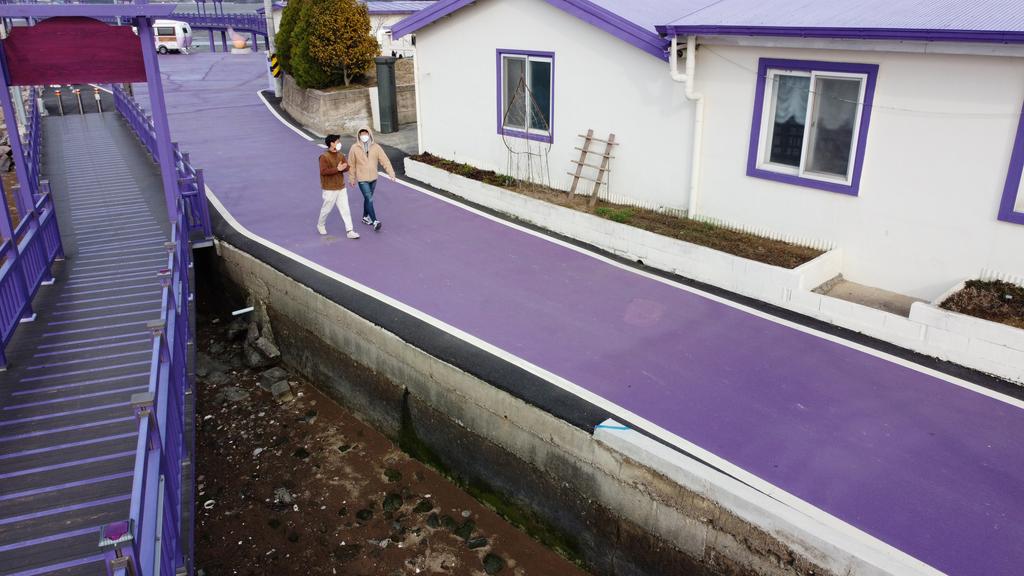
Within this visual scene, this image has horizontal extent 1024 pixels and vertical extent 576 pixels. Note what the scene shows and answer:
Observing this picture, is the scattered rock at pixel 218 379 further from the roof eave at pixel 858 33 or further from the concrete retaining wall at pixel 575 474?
the roof eave at pixel 858 33

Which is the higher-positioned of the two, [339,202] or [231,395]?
[339,202]

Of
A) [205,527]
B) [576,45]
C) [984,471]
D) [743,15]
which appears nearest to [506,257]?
[576,45]

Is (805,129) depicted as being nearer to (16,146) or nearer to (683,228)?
(683,228)

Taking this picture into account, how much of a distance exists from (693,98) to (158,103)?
7.22 meters

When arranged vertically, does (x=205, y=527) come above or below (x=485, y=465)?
below

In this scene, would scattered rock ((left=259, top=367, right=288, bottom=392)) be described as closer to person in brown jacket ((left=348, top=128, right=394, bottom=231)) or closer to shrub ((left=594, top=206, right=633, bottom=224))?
person in brown jacket ((left=348, top=128, right=394, bottom=231))

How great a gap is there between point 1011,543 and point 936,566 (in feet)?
2.38

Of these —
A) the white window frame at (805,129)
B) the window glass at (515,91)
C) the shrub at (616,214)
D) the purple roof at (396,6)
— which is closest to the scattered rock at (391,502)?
the shrub at (616,214)

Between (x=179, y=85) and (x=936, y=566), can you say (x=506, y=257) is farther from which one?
(x=179, y=85)

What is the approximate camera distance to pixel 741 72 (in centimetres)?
1016

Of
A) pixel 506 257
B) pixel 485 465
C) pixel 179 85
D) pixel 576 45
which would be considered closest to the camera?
pixel 485 465

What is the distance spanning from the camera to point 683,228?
11.1 metres

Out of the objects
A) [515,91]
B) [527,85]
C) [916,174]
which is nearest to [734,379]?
[916,174]

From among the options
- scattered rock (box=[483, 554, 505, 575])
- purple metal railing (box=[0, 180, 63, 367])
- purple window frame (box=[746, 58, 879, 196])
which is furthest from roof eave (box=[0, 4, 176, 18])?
purple window frame (box=[746, 58, 879, 196])
